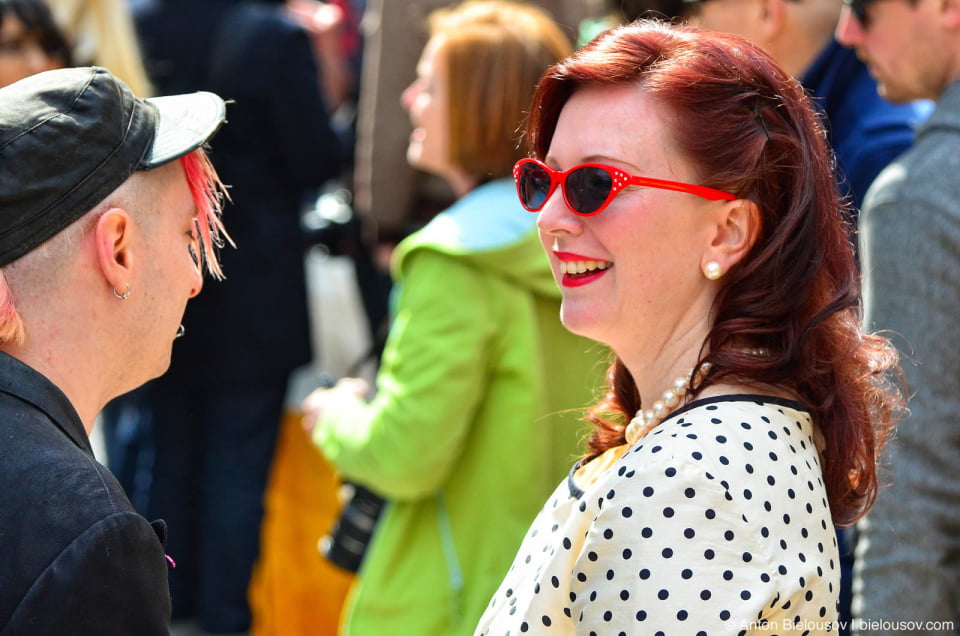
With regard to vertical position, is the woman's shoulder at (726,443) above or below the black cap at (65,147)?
below

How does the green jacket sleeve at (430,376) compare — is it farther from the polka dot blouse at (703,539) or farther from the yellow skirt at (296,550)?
the yellow skirt at (296,550)

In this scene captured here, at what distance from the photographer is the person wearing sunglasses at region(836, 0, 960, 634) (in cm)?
237

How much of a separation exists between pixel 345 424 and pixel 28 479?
5.19 feet

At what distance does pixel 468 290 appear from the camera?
9.17ft

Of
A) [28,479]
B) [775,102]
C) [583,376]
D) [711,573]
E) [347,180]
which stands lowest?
[347,180]

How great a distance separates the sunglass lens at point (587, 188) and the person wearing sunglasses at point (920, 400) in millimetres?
950

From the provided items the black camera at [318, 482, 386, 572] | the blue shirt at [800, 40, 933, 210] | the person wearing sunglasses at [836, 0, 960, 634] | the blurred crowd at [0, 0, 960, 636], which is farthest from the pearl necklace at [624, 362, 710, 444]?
the black camera at [318, 482, 386, 572]

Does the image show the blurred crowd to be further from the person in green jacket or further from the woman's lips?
the woman's lips

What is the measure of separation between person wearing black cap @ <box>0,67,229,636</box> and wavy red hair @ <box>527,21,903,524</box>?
2.17 ft

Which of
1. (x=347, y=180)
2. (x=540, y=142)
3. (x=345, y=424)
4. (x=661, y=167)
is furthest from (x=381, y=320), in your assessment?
(x=661, y=167)

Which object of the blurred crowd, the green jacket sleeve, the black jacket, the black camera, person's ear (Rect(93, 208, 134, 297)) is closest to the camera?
the black jacket

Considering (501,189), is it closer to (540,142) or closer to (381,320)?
(540,142)

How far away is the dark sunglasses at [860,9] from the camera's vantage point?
267 cm

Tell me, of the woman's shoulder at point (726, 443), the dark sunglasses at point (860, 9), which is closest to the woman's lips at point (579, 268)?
the woman's shoulder at point (726, 443)
